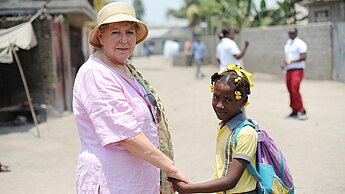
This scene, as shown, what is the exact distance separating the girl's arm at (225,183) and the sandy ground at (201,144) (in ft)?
8.46

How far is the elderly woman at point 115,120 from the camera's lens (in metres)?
2.09

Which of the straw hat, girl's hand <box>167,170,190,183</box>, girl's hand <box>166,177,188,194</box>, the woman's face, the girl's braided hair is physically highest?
the straw hat

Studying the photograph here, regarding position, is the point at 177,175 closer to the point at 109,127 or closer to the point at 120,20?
the point at 109,127

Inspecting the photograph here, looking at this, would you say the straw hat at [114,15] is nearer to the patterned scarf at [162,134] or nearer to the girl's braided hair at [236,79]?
the patterned scarf at [162,134]

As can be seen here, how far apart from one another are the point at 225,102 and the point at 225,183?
41 cm

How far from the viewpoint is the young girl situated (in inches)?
88.6

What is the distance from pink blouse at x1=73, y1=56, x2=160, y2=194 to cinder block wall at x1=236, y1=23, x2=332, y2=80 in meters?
12.8

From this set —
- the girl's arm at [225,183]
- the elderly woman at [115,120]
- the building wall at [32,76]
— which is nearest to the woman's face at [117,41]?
the elderly woman at [115,120]

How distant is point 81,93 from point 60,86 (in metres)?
8.81

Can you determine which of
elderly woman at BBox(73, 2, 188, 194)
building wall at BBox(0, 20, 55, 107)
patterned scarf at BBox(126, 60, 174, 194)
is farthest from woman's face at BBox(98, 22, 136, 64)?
building wall at BBox(0, 20, 55, 107)

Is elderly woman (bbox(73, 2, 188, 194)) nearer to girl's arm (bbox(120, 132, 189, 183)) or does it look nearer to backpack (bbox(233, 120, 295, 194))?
girl's arm (bbox(120, 132, 189, 183))

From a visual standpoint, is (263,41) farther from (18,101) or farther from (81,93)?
(81,93)

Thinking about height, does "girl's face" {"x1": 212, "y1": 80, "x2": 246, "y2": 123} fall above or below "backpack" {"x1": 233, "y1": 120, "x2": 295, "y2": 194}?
above

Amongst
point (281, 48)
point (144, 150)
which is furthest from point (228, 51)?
point (281, 48)
